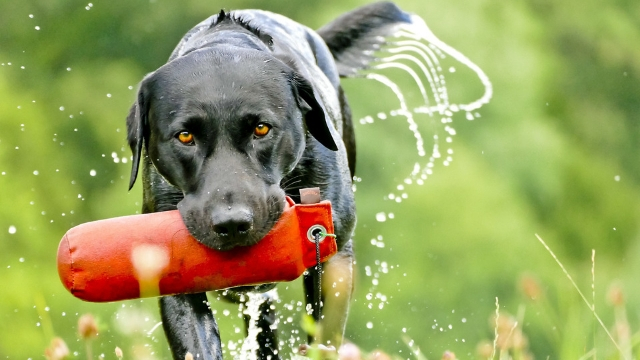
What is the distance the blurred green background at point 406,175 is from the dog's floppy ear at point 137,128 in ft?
18.8

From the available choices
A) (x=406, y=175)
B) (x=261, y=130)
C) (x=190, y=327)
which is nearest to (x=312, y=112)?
(x=261, y=130)

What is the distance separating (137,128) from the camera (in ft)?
11.6

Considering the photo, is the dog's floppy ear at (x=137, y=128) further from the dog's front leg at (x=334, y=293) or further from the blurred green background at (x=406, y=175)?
the blurred green background at (x=406, y=175)

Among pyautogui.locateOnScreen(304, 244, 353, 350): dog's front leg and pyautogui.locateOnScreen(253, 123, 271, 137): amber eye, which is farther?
pyautogui.locateOnScreen(304, 244, 353, 350): dog's front leg

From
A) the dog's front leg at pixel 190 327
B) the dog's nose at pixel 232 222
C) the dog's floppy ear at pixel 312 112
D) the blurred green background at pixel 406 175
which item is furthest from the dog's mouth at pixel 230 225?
the blurred green background at pixel 406 175

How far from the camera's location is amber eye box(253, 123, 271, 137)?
330 cm

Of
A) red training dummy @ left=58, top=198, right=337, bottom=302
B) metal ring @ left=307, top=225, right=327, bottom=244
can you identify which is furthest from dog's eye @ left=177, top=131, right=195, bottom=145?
metal ring @ left=307, top=225, right=327, bottom=244

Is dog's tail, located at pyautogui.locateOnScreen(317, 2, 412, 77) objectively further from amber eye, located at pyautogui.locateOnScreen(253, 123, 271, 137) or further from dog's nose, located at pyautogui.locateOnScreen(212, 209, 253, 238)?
dog's nose, located at pyautogui.locateOnScreen(212, 209, 253, 238)

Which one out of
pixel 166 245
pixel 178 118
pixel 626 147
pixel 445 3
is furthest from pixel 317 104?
pixel 626 147

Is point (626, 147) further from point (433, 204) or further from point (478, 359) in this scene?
point (478, 359)

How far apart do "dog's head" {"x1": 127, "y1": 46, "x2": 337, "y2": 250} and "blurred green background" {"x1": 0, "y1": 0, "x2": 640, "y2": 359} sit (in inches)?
232

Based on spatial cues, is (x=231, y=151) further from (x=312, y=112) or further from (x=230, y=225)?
(x=312, y=112)

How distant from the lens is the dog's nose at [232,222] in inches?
113

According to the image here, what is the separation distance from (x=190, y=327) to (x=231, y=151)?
642mm
